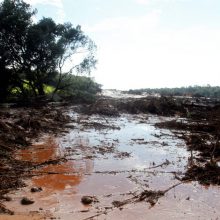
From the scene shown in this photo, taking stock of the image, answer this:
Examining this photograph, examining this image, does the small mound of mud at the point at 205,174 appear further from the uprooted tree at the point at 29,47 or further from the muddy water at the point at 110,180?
the uprooted tree at the point at 29,47

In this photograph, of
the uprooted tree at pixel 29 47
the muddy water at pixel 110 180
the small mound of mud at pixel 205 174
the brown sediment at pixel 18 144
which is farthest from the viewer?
the uprooted tree at pixel 29 47

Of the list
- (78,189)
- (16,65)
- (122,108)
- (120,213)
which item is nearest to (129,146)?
(78,189)

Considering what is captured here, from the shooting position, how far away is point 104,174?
300 inches

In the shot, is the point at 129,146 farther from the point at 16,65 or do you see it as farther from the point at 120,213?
the point at 16,65

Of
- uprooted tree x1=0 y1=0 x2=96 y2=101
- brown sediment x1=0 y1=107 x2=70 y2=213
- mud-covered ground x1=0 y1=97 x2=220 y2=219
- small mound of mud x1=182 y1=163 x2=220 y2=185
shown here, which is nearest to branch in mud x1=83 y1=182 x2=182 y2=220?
mud-covered ground x1=0 y1=97 x2=220 y2=219

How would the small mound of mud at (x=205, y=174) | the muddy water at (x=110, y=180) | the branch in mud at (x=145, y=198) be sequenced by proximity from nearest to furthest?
the muddy water at (x=110, y=180), the branch in mud at (x=145, y=198), the small mound of mud at (x=205, y=174)

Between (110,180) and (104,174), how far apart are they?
1.50 feet

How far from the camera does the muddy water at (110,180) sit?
5.47 metres

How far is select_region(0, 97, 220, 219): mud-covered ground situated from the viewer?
5.55m

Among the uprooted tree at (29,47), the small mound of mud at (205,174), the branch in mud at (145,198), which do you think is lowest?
the branch in mud at (145,198)

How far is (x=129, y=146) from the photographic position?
37.1 ft

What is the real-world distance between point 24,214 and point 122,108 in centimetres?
1964

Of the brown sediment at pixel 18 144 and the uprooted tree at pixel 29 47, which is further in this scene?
the uprooted tree at pixel 29 47

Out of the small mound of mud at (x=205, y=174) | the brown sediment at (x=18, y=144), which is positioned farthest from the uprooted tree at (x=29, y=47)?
the small mound of mud at (x=205, y=174)
